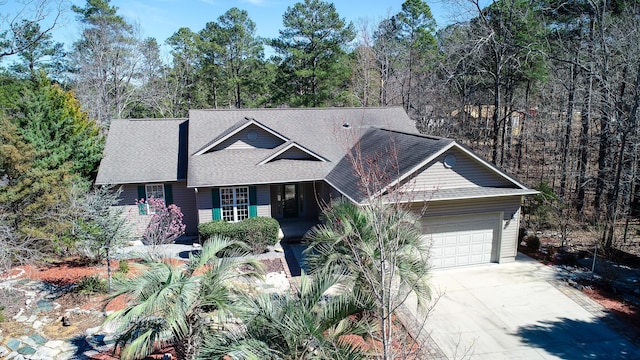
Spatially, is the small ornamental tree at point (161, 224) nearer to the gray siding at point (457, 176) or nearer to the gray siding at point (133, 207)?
the gray siding at point (133, 207)

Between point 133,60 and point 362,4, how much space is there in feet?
64.1

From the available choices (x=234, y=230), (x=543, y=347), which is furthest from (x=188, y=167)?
(x=543, y=347)

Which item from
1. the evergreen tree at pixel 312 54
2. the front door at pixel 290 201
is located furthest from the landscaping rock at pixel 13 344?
the evergreen tree at pixel 312 54

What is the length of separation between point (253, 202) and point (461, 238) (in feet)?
27.4

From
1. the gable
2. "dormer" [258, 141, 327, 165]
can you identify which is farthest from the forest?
"dormer" [258, 141, 327, 165]

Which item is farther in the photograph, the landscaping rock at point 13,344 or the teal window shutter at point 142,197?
the teal window shutter at point 142,197

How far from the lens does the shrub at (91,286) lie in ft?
39.9

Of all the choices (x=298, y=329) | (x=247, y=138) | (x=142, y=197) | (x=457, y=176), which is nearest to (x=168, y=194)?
(x=142, y=197)

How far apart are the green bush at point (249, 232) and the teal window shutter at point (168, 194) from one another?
2791mm

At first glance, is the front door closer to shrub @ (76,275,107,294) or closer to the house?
the house

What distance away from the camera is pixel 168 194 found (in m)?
18.2

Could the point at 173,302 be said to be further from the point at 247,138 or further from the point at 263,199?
the point at 247,138

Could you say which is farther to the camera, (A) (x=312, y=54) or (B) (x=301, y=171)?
(A) (x=312, y=54)

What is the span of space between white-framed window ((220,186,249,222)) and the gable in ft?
8.09
